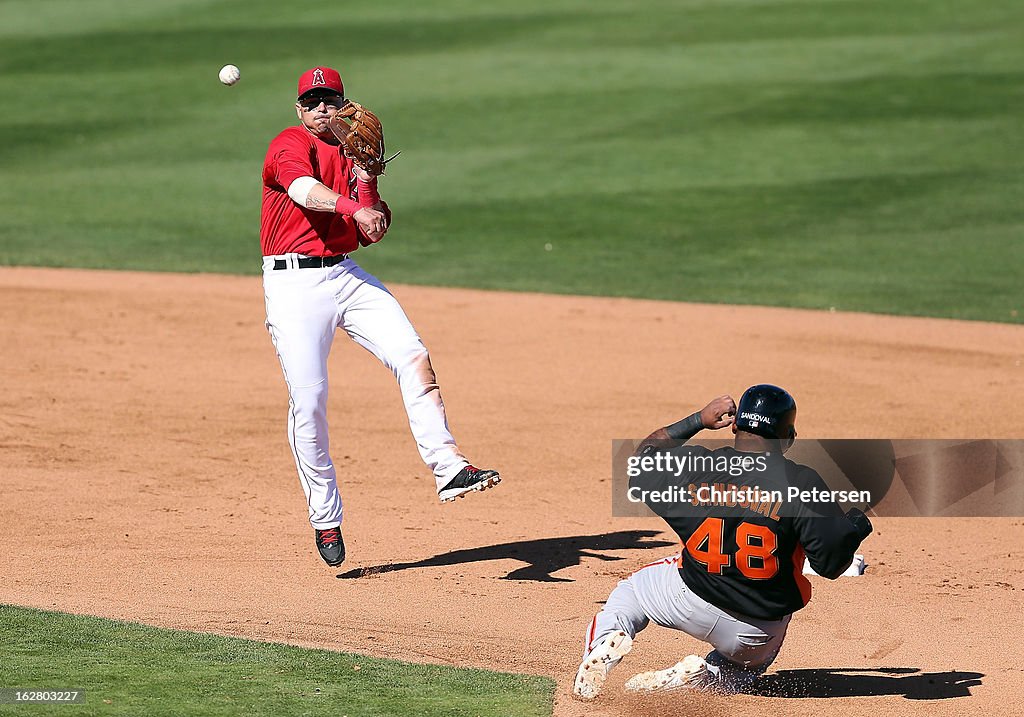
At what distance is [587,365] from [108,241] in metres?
7.66

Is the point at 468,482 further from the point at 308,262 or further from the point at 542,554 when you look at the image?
the point at 308,262

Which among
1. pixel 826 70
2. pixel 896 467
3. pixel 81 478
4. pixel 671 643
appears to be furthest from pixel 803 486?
pixel 826 70

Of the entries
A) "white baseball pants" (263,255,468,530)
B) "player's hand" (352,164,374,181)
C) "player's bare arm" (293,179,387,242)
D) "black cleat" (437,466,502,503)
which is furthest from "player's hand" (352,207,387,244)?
"black cleat" (437,466,502,503)

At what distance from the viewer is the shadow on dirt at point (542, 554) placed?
765cm

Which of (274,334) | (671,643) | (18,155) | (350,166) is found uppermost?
(18,155)

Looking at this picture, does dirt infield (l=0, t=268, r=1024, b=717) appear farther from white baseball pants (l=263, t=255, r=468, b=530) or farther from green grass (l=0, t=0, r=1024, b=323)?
green grass (l=0, t=0, r=1024, b=323)

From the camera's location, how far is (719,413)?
214 inches

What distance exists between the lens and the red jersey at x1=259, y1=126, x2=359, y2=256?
729 centimetres

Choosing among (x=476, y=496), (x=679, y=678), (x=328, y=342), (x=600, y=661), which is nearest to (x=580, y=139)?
(x=476, y=496)

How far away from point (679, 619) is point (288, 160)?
10.0ft

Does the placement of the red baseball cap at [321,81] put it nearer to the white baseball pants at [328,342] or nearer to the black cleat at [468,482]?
the white baseball pants at [328,342]

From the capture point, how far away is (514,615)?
274 inches

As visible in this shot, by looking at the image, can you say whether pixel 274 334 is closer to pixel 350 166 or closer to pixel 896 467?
pixel 350 166

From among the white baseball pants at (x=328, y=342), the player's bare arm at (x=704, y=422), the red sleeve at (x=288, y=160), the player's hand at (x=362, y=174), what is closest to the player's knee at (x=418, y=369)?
the white baseball pants at (x=328, y=342)
